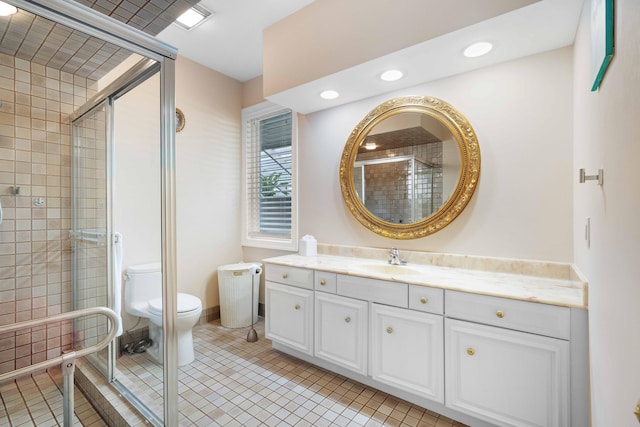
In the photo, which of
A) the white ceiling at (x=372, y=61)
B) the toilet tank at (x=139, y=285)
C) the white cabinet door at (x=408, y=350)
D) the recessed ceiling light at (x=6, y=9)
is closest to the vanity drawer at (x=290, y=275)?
the white cabinet door at (x=408, y=350)

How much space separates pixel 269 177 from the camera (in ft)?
11.1

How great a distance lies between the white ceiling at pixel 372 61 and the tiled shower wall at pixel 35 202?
3.60ft

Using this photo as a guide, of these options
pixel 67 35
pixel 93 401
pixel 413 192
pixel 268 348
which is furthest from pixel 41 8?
pixel 268 348

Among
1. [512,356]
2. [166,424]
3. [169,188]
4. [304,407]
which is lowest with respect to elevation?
[304,407]

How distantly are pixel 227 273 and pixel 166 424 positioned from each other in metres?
1.67

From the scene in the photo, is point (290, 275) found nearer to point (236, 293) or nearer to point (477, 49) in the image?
point (236, 293)

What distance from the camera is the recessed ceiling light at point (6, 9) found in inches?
49.2

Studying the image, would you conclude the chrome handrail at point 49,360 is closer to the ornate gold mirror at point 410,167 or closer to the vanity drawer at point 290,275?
the vanity drawer at point 290,275

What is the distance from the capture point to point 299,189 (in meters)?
3.04

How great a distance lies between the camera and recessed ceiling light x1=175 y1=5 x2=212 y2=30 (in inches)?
90.3

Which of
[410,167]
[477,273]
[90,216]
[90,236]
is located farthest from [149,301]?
[477,273]

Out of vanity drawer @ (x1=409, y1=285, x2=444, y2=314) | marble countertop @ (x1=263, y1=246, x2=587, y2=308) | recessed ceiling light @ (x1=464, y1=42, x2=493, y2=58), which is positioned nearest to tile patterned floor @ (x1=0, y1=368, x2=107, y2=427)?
marble countertop @ (x1=263, y1=246, x2=587, y2=308)

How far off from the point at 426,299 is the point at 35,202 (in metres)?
2.61

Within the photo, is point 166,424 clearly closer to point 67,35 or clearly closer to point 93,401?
point 93,401
